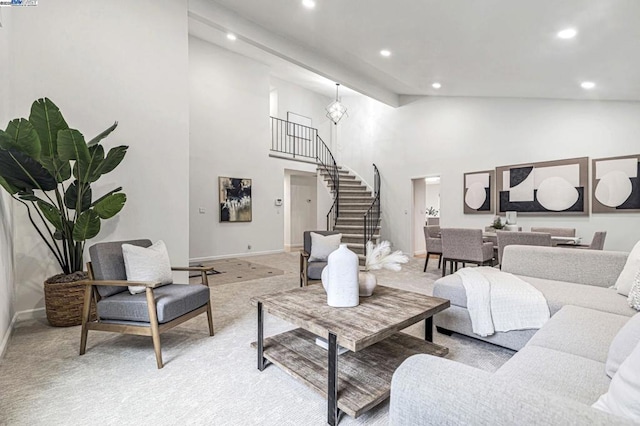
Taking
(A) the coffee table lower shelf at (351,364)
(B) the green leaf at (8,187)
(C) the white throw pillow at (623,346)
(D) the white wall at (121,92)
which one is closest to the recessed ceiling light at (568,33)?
(C) the white throw pillow at (623,346)

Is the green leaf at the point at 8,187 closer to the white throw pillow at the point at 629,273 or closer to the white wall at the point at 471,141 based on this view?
the white throw pillow at the point at 629,273

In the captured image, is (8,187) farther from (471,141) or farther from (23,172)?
(471,141)

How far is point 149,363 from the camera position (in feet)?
7.26

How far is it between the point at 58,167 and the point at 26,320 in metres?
1.61

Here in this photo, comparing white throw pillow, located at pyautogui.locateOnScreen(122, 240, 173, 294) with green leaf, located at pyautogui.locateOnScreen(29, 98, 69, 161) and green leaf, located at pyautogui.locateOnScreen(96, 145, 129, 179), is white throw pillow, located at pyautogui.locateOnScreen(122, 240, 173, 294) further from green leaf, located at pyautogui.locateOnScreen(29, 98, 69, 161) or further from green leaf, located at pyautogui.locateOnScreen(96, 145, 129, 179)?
green leaf, located at pyautogui.locateOnScreen(29, 98, 69, 161)

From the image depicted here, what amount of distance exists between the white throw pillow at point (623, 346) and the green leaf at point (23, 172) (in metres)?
3.89

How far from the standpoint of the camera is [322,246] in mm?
4051

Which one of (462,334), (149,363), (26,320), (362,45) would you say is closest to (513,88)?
(362,45)

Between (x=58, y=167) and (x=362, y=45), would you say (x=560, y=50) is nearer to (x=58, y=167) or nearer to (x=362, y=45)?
(x=362, y=45)

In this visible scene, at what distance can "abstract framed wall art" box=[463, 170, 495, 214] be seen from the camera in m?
6.25

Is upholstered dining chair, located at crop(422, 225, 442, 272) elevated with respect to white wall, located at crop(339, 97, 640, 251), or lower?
lower

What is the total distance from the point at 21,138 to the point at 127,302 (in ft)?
5.33

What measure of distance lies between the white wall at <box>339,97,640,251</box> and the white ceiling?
0.38 meters

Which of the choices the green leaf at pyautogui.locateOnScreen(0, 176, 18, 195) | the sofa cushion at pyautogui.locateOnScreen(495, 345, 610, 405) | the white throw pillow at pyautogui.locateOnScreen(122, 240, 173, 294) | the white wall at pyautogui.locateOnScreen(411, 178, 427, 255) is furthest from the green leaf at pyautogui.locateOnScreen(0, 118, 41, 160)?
the white wall at pyautogui.locateOnScreen(411, 178, 427, 255)
